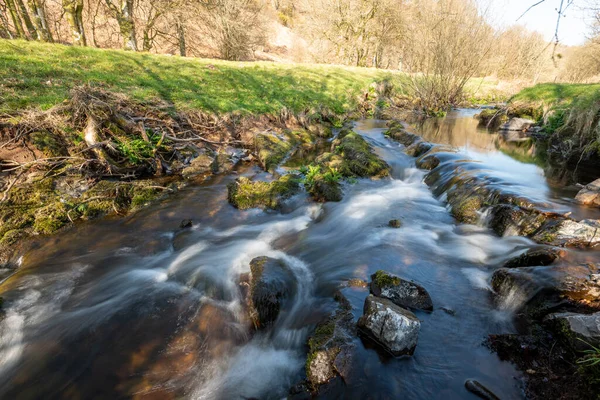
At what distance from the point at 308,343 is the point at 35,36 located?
2293cm

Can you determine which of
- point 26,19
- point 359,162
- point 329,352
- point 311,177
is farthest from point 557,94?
point 26,19

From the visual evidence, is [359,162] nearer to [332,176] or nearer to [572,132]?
→ [332,176]

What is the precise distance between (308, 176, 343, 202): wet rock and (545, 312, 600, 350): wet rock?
4898 mm

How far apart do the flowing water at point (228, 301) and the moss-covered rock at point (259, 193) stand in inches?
12.3

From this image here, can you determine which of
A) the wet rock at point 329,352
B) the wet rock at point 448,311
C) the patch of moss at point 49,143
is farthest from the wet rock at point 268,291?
the patch of moss at point 49,143

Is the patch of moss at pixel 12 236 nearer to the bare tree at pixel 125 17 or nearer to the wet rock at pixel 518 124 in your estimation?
the bare tree at pixel 125 17

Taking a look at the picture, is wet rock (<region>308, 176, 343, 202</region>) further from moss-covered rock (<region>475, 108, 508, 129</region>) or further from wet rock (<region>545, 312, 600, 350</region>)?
moss-covered rock (<region>475, 108, 508, 129</region>)

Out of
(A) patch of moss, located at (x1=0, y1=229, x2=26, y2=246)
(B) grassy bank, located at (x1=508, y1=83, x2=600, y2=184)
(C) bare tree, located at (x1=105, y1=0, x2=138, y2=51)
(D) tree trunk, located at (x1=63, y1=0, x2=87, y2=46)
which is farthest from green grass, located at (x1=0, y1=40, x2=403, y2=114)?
(B) grassy bank, located at (x1=508, y1=83, x2=600, y2=184)

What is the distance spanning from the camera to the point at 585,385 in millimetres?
2639

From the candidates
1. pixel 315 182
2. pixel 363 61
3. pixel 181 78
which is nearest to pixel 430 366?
pixel 315 182

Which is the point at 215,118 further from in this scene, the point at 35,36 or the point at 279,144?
the point at 35,36

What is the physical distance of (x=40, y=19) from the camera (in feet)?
51.8

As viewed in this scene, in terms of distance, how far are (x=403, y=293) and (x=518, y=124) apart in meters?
15.1

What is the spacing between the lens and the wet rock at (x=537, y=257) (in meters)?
4.12
